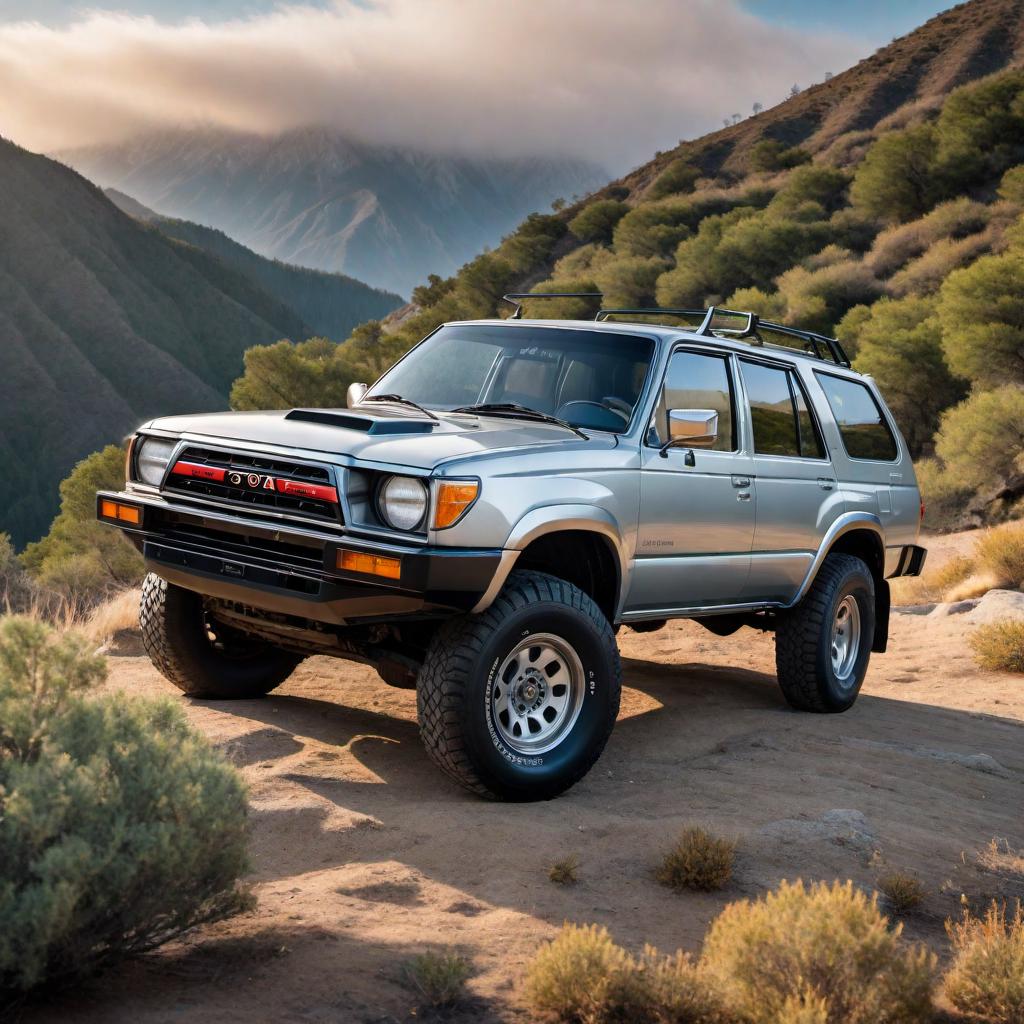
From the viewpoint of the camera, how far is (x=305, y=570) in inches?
191

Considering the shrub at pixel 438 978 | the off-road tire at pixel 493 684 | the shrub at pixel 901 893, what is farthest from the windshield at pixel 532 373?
the shrub at pixel 438 978

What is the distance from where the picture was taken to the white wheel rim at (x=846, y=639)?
7855mm

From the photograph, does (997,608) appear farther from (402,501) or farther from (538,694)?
(402,501)

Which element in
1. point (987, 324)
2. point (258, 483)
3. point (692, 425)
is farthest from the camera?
point (987, 324)

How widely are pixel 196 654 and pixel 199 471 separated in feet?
4.66

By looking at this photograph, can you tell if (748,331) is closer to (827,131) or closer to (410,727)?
(410,727)

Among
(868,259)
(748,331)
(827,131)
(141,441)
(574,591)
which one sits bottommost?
(574,591)

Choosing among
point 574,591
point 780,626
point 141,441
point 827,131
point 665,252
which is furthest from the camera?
point 827,131

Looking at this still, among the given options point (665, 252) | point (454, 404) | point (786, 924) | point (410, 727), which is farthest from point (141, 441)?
point (665, 252)

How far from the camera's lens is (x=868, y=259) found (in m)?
38.1

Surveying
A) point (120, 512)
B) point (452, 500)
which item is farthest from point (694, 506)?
point (120, 512)

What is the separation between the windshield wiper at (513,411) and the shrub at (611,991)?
9.49 feet

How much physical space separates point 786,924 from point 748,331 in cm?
428

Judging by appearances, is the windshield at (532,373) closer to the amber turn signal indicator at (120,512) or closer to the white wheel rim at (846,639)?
the amber turn signal indicator at (120,512)
